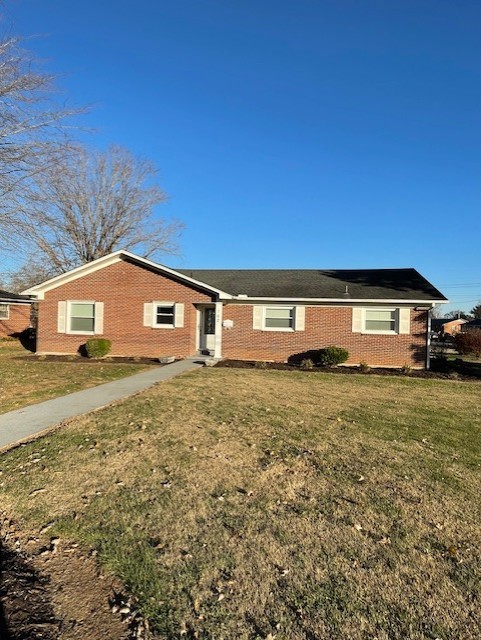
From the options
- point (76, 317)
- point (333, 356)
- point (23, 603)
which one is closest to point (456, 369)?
point (333, 356)

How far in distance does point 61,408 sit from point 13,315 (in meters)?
21.8

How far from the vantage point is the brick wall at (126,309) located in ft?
59.9

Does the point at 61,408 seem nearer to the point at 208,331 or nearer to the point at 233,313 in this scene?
the point at 233,313

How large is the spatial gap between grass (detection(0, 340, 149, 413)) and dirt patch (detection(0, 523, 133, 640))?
531 centimetres

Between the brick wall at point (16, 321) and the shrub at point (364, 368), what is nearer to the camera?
the shrub at point (364, 368)

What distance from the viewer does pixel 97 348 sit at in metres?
17.9

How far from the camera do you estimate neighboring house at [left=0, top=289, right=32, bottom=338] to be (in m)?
26.4

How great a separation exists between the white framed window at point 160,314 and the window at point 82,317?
261 cm

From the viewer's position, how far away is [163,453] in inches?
221

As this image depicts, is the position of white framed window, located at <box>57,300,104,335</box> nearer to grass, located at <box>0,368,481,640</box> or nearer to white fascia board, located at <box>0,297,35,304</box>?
white fascia board, located at <box>0,297,35,304</box>

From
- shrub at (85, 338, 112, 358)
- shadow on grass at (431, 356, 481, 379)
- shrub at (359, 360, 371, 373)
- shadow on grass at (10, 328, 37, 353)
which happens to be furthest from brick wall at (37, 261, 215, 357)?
shadow on grass at (431, 356, 481, 379)

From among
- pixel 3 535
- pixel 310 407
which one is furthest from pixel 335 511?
pixel 310 407

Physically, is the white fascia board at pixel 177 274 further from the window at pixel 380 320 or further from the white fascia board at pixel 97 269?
the window at pixel 380 320

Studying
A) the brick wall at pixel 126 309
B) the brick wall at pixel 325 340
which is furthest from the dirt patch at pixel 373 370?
the brick wall at pixel 126 309
